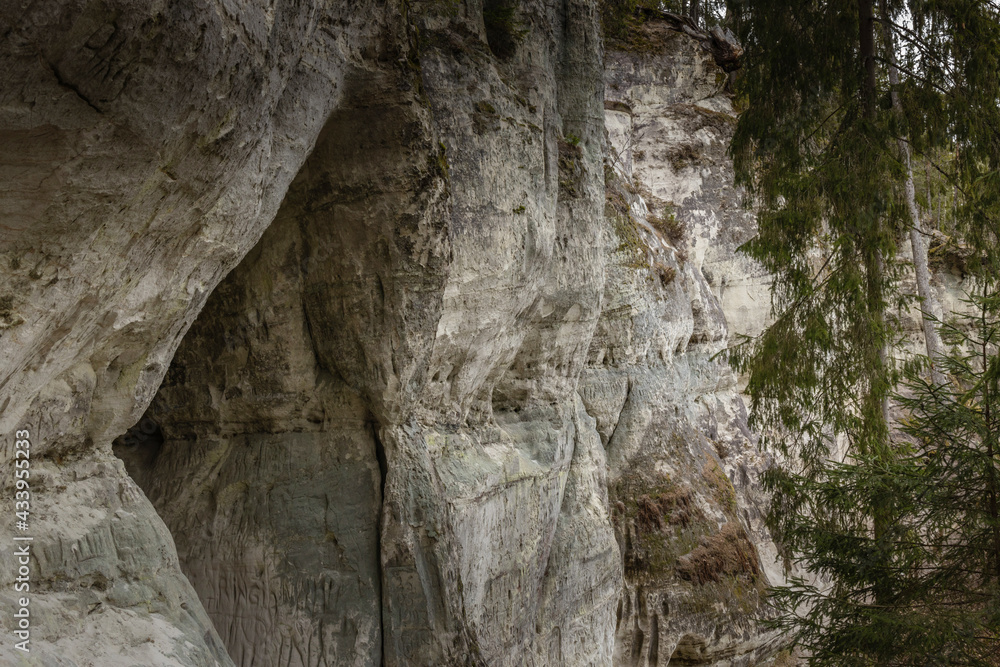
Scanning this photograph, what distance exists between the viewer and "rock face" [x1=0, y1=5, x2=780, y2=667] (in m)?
3.44

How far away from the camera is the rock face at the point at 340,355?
11.3 feet

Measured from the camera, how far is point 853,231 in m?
8.09

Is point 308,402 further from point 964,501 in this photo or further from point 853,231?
point 853,231

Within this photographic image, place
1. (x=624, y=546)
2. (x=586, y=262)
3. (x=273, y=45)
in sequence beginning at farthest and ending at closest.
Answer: (x=624, y=546), (x=586, y=262), (x=273, y=45)

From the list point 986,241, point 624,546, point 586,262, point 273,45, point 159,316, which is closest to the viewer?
point 273,45

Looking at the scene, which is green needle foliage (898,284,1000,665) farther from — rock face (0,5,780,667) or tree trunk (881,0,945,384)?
rock face (0,5,780,667)

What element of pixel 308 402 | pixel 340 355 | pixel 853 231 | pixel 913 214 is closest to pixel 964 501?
pixel 853 231

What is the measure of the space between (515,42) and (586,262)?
226cm

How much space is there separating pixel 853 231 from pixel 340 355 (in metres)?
5.07

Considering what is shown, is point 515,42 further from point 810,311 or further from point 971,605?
point 971,605

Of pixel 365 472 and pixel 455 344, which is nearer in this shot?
pixel 365 472

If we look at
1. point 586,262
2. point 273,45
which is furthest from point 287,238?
point 586,262

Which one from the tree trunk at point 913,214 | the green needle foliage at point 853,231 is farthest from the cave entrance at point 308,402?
the tree trunk at point 913,214

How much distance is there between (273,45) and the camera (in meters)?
3.84
